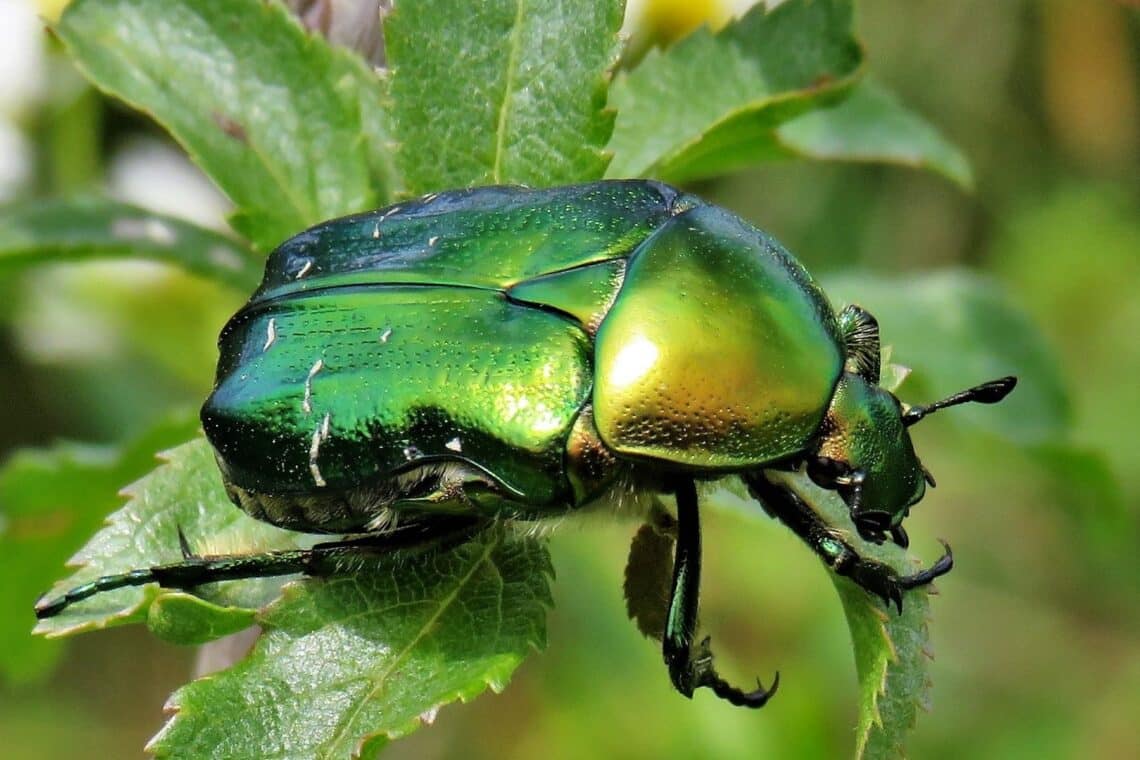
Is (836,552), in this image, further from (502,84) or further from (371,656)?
(502,84)

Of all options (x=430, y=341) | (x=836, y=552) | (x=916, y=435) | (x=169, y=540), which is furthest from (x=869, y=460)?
(x=916, y=435)

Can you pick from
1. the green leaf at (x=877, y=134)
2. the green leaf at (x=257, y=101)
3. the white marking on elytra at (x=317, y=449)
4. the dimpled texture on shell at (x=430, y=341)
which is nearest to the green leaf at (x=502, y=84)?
the dimpled texture on shell at (x=430, y=341)


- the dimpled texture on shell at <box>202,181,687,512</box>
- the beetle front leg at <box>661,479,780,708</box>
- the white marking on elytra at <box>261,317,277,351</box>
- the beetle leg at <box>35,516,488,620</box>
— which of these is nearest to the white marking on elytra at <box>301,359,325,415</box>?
the dimpled texture on shell at <box>202,181,687,512</box>

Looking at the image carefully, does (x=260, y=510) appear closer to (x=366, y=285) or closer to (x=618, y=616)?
(x=366, y=285)

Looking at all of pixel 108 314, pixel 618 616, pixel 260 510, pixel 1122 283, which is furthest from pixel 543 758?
pixel 1122 283

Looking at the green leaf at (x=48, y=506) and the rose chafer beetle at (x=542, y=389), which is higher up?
the rose chafer beetle at (x=542, y=389)

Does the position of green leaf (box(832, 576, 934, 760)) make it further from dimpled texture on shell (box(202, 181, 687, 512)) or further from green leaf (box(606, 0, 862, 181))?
green leaf (box(606, 0, 862, 181))

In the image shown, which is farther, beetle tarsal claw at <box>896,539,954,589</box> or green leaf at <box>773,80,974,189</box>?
green leaf at <box>773,80,974,189</box>

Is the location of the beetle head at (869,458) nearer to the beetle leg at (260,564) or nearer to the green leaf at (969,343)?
the beetle leg at (260,564)
